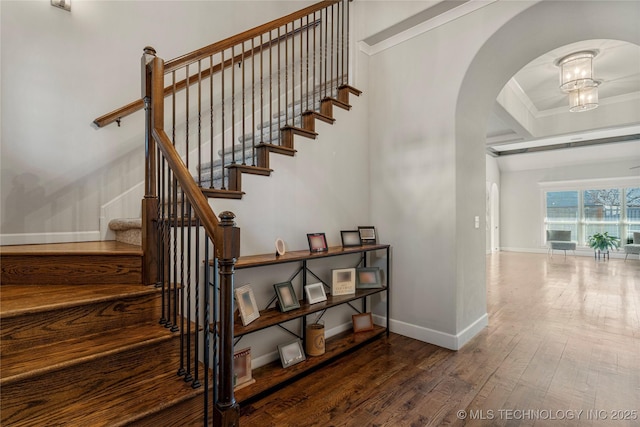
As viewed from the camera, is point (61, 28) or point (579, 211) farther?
point (579, 211)

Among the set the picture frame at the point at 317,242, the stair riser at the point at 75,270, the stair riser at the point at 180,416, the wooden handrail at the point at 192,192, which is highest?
the wooden handrail at the point at 192,192

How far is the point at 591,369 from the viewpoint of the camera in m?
2.42

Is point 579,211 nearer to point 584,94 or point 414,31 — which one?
point 584,94

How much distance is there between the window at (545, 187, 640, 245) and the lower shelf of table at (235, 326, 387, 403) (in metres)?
9.84

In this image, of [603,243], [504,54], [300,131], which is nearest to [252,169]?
[300,131]

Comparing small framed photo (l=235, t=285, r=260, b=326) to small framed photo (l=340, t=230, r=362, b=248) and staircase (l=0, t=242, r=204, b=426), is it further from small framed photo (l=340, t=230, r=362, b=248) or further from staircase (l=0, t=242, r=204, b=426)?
small framed photo (l=340, t=230, r=362, b=248)

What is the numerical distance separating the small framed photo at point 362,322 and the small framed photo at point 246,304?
3.94 ft

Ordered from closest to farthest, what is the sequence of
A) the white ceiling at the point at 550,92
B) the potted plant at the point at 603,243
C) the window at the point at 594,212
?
the white ceiling at the point at 550,92 → the potted plant at the point at 603,243 → the window at the point at 594,212

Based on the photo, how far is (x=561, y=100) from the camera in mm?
5656

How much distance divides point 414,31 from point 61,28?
10.3ft

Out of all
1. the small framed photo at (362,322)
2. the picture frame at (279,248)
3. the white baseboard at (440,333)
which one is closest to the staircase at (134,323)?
the picture frame at (279,248)

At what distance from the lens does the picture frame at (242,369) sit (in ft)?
6.79

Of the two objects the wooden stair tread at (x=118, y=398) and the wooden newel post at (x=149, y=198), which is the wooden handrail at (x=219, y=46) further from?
the wooden stair tread at (x=118, y=398)

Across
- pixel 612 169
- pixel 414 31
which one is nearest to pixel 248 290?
pixel 414 31
